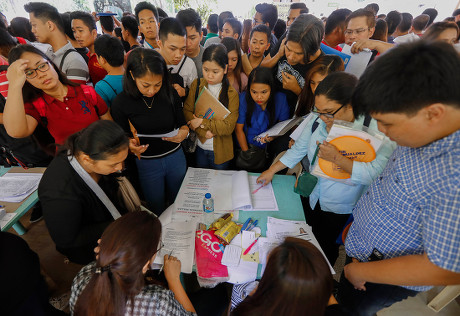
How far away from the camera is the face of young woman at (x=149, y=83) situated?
1.60 m

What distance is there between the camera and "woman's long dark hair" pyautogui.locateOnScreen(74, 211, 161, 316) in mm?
818

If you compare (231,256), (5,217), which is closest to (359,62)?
(231,256)

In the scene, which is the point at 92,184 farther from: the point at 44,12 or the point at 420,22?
the point at 420,22

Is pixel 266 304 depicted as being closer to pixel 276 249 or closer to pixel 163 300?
pixel 276 249

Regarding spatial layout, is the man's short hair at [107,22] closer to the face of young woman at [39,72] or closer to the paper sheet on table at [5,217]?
the face of young woman at [39,72]

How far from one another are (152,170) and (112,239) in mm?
1044

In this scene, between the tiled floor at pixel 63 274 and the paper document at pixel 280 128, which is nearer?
the tiled floor at pixel 63 274

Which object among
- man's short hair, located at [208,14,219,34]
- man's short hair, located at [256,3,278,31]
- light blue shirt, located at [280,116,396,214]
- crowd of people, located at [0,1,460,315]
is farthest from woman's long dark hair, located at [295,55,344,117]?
man's short hair, located at [208,14,219,34]

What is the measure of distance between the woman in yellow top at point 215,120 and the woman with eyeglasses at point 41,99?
0.80 meters

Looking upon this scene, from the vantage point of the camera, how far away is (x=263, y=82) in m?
1.93

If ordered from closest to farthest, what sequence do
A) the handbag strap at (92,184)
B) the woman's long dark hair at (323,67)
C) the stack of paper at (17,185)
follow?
the handbag strap at (92,184), the stack of paper at (17,185), the woman's long dark hair at (323,67)

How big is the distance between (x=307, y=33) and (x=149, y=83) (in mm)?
1358

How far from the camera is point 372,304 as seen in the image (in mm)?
1186

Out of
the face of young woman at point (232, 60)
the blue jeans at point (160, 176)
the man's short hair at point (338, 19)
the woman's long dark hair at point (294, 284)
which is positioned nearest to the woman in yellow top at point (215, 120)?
the blue jeans at point (160, 176)
